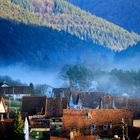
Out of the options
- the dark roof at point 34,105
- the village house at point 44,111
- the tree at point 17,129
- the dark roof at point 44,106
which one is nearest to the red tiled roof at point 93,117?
the village house at point 44,111

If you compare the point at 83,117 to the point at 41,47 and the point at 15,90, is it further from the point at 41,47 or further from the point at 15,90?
the point at 41,47

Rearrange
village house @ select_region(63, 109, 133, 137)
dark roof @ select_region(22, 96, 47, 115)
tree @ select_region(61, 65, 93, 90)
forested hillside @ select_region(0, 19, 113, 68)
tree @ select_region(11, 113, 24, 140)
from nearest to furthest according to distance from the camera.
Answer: tree @ select_region(11, 113, 24, 140)
village house @ select_region(63, 109, 133, 137)
dark roof @ select_region(22, 96, 47, 115)
tree @ select_region(61, 65, 93, 90)
forested hillside @ select_region(0, 19, 113, 68)

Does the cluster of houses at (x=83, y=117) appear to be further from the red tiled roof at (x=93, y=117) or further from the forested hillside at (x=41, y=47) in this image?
the forested hillside at (x=41, y=47)

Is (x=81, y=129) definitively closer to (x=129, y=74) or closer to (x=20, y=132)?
(x=20, y=132)

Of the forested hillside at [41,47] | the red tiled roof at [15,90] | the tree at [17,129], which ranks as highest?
the forested hillside at [41,47]

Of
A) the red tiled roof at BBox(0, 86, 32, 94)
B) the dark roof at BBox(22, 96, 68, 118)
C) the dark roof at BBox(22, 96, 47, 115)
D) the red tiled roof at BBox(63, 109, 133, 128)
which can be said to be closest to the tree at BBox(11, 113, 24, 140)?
the red tiled roof at BBox(63, 109, 133, 128)

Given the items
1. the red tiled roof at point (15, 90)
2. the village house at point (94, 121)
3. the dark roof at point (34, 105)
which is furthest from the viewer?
the red tiled roof at point (15, 90)

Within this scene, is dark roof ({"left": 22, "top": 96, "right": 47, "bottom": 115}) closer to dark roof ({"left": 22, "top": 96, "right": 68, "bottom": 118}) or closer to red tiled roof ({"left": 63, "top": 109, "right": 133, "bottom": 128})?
dark roof ({"left": 22, "top": 96, "right": 68, "bottom": 118})

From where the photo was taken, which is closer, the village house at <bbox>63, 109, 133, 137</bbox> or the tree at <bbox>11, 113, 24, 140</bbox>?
the tree at <bbox>11, 113, 24, 140</bbox>

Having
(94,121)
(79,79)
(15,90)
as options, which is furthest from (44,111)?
(79,79)

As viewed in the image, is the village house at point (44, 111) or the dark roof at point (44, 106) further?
the dark roof at point (44, 106)

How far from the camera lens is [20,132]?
117ft

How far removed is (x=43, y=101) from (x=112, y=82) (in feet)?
129

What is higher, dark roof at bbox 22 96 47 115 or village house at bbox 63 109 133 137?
dark roof at bbox 22 96 47 115
